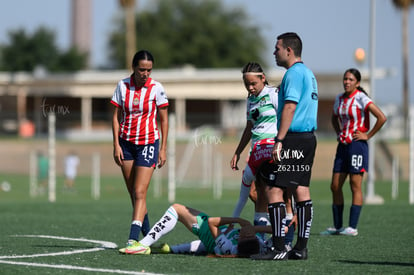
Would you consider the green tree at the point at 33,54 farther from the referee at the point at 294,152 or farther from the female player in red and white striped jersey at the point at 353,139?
the referee at the point at 294,152

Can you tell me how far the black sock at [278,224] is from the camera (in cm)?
821

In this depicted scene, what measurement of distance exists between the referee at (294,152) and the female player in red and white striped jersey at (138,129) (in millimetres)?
1534

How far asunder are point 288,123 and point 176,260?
180 centimetres

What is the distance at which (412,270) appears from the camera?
758cm

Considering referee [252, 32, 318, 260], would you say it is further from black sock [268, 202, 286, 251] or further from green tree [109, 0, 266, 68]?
green tree [109, 0, 266, 68]

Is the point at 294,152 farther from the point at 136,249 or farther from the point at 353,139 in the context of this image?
the point at 353,139

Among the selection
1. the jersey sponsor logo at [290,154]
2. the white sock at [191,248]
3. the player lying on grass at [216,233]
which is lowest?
the white sock at [191,248]

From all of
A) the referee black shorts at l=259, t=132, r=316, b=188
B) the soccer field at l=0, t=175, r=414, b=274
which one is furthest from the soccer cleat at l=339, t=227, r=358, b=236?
the referee black shorts at l=259, t=132, r=316, b=188

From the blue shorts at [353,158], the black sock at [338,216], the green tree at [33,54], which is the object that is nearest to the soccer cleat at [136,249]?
the black sock at [338,216]

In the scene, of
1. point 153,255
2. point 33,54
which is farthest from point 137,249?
point 33,54

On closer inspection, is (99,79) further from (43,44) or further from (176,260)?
(176,260)

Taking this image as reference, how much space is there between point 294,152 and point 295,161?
0.09 m

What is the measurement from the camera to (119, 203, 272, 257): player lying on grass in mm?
8359

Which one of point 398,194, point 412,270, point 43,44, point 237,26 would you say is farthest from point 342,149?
point 237,26
